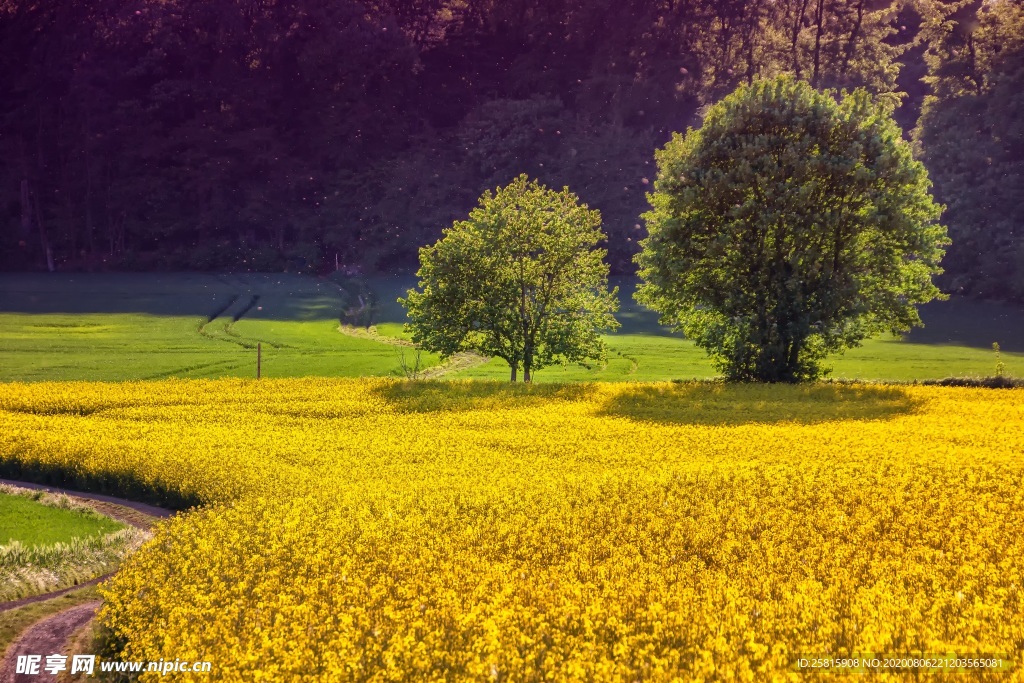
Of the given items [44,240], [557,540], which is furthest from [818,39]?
[557,540]

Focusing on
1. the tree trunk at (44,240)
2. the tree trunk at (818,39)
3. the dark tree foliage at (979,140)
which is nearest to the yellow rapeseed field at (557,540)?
the dark tree foliage at (979,140)

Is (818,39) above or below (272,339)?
above

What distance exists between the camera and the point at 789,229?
33062mm

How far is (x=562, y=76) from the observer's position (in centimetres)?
10712

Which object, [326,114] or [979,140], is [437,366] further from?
[326,114]

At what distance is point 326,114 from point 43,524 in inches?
3745

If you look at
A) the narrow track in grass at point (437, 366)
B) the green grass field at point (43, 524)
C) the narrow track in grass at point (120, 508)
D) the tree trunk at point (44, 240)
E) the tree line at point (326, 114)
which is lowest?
the narrow track in grass at point (120, 508)

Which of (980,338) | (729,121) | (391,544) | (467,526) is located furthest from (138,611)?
(980,338)

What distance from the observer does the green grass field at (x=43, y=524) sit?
16.6 m

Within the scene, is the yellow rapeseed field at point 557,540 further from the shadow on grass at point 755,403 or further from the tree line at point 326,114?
the tree line at point 326,114

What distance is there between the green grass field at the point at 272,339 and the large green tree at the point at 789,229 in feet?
34.7

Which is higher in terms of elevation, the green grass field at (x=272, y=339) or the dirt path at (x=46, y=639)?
the green grass field at (x=272, y=339)

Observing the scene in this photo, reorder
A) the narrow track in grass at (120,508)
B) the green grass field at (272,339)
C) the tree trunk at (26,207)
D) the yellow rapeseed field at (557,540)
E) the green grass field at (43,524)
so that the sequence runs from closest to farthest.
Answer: the yellow rapeseed field at (557,540)
the green grass field at (43,524)
the narrow track in grass at (120,508)
the green grass field at (272,339)
the tree trunk at (26,207)

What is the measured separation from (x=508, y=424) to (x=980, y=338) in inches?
1890
